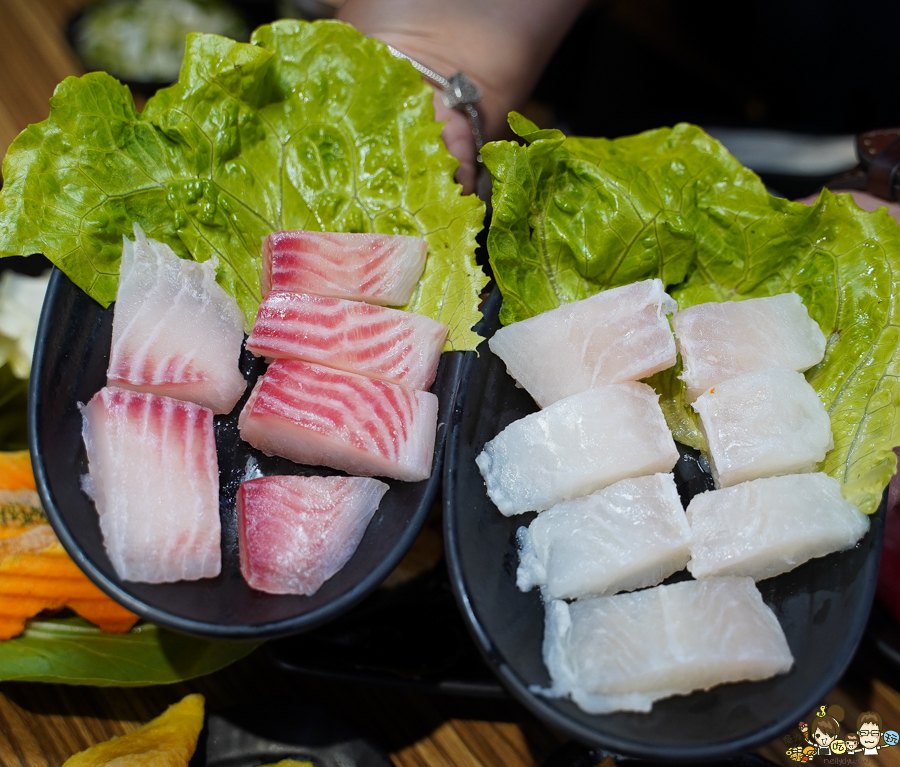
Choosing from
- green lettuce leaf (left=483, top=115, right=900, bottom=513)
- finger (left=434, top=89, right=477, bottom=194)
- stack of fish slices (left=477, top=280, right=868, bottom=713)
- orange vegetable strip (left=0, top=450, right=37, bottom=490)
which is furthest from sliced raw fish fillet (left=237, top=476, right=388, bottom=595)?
finger (left=434, top=89, right=477, bottom=194)

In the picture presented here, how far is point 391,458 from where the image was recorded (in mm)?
1815

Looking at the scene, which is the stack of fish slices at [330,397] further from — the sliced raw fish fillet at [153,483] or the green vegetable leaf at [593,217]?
the green vegetable leaf at [593,217]

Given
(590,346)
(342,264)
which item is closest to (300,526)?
(342,264)

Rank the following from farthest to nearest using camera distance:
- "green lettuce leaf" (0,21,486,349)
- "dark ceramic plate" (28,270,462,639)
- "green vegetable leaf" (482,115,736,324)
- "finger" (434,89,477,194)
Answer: "finger" (434,89,477,194) < "green vegetable leaf" (482,115,736,324) < "green lettuce leaf" (0,21,486,349) < "dark ceramic plate" (28,270,462,639)

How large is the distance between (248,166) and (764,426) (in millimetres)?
1608

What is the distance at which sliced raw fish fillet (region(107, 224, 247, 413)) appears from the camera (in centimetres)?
186

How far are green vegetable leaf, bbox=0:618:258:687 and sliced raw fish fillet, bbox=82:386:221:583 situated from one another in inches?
16.5

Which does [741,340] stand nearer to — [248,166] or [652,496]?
[652,496]

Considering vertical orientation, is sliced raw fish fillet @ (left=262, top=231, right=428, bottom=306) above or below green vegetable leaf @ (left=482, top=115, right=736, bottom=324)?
below

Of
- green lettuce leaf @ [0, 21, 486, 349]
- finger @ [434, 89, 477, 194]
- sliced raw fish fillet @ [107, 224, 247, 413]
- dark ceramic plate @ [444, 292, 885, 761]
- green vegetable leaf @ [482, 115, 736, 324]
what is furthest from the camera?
finger @ [434, 89, 477, 194]

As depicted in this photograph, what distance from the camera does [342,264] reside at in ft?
6.72

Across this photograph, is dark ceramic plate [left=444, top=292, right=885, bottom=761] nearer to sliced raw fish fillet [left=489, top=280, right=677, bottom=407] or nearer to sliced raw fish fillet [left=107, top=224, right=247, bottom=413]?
sliced raw fish fillet [left=489, top=280, right=677, bottom=407]

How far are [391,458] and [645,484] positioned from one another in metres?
0.62

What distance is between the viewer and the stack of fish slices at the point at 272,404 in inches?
66.6
